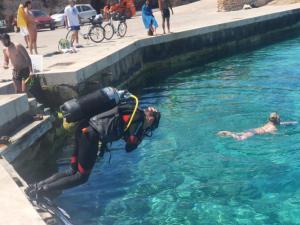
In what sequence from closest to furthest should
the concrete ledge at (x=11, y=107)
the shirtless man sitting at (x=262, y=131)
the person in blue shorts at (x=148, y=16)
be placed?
1. the concrete ledge at (x=11, y=107)
2. the shirtless man sitting at (x=262, y=131)
3. the person in blue shorts at (x=148, y=16)

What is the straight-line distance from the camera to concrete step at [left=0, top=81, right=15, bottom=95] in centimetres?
1060

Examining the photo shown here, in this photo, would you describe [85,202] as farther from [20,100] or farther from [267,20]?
[267,20]

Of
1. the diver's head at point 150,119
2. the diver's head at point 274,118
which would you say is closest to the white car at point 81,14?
the diver's head at point 274,118

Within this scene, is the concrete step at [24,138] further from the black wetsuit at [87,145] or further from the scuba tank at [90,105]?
the scuba tank at [90,105]

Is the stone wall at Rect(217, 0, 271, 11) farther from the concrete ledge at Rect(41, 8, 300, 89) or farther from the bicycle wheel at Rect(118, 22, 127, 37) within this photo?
the bicycle wheel at Rect(118, 22, 127, 37)

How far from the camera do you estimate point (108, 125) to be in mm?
6082

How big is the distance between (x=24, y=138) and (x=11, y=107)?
0.57 meters

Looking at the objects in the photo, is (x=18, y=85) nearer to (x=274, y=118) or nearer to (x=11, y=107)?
(x=11, y=107)

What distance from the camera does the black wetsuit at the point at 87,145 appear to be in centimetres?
612

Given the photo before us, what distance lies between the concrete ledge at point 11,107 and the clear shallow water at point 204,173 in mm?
1580

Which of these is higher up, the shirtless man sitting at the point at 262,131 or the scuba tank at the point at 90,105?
the scuba tank at the point at 90,105

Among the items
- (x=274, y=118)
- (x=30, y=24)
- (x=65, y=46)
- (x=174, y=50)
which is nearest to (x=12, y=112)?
(x=274, y=118)

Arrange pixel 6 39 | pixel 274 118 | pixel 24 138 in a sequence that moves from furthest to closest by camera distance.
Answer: pixel 274 118 < pixel 6 39 < pixel 24 138

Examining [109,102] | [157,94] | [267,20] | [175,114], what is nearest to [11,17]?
[267,20]
